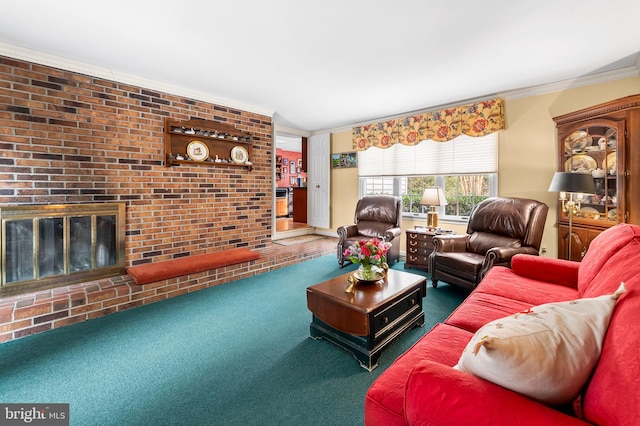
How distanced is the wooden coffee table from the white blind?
98.4 inches

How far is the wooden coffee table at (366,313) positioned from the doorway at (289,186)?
346 centimetres

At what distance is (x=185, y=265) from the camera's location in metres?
3.31

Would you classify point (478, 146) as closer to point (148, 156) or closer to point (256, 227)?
point (256, 227)

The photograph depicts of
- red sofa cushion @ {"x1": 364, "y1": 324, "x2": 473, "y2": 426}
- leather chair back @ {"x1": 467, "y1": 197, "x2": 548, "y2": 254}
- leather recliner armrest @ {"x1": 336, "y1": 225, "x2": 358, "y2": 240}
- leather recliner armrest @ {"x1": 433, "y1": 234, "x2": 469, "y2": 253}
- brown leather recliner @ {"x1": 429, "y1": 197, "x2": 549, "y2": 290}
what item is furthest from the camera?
leather recliner armrest @ {"x1": 336, "y1": 225, "x2": 358, "y2": 240}

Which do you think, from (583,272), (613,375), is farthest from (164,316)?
(583,272)

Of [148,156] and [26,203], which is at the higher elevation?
[148,156]

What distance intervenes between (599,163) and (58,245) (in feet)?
18.3

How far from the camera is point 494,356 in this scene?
30.6 inches

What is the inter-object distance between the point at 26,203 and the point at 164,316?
1720mm

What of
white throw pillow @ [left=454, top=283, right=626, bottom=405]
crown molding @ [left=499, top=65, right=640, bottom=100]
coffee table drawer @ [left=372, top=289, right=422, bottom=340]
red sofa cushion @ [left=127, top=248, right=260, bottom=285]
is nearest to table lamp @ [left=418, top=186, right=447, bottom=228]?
crown molding @ [left=499, top=65, right=640, bottom=100]

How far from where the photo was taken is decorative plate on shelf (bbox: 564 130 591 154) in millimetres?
3068

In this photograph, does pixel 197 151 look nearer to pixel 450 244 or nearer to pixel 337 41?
pixel 337 41

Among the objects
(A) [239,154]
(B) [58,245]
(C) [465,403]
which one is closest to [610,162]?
(C) [465,403]

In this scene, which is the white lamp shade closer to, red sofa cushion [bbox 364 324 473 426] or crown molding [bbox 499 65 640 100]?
crown molding [bbox 499 65 640 100]
